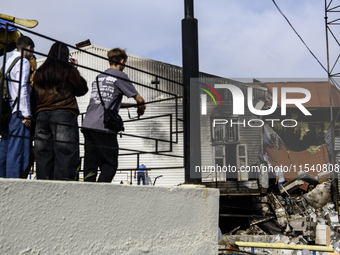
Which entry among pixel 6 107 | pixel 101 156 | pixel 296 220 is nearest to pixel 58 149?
pixel 101 156

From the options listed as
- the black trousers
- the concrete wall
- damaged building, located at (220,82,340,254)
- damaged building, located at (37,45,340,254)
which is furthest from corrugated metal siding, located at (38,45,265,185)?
the concrete wall

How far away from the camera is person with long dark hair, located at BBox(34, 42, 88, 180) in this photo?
3668mm

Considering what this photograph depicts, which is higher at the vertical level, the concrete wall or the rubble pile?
the concrete wall

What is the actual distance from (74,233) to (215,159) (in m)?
27.8

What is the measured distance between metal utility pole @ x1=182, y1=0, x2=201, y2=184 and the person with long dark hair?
0.88m

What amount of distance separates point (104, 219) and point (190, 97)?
4.77 ft

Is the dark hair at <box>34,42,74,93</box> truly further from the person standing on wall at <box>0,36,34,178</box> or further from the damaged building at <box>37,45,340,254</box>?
the damaged building at <box>37,45,340,254</box>

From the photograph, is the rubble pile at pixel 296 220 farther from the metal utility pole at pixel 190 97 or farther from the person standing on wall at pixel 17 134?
the person standing on wall at pixel 17 134

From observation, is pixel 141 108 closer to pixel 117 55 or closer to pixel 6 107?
pixel 117 55

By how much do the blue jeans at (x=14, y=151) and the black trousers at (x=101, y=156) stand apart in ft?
1.61

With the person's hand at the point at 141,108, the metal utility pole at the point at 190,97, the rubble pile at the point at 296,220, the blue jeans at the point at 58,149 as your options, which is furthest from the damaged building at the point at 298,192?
the blue jeans at the point at 58,149

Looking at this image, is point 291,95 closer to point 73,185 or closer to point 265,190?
point 265,190

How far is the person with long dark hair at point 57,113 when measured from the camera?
12.0 feet

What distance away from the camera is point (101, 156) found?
3928mm
